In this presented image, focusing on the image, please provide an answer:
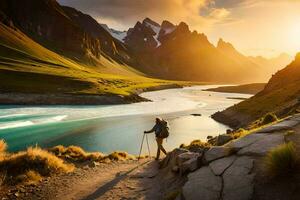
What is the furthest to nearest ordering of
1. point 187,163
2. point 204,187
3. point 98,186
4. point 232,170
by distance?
point 98,186
point 187,163
point 232,170
point 204,187

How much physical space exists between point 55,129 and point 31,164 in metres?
42.2

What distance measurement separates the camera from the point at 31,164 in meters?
19.4

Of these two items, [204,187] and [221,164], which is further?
[221,164]

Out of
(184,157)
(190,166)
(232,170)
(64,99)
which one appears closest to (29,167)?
(184,157)

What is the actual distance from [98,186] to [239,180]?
8.43 meters

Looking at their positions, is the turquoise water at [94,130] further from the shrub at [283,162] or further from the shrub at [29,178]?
the shrub at [283,162]

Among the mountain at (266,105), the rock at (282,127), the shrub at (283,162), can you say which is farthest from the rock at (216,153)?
the mountain at (266,105)

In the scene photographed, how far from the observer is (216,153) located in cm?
1392

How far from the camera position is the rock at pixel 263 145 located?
1222 cm

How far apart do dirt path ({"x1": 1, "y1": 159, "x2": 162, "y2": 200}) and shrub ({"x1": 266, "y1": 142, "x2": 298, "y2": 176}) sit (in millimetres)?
5687

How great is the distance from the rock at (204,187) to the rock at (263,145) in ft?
5.43

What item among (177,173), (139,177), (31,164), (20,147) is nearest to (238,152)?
(177,173)

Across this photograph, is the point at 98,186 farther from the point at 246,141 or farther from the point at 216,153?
the point at 246,141

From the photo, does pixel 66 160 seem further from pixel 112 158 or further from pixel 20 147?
pixel 20 147
